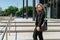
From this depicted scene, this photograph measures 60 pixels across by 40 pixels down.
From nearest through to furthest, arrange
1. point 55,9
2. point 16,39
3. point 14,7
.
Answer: point 16,39 → point 55,9 → point 14,7

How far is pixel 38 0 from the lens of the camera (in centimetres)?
3516

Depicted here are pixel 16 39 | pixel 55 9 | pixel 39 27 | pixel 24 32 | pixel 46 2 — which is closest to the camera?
pixel 39 27

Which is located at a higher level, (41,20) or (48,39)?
(41,20)

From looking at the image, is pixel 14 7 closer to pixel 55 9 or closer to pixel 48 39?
pixel 55 9

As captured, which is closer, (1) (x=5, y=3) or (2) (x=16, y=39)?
(2) (x=16, y=39)

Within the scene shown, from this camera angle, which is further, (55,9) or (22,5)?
(22,5)

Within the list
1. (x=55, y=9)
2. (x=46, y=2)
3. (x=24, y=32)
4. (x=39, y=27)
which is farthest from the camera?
(x=46, y=2)

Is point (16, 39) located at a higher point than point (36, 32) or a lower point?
lower

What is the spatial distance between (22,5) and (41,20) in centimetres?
3003

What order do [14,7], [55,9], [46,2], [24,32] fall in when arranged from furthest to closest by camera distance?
1. [14,7]
2. [46,2]
3. [55,9]
4. [24,32]

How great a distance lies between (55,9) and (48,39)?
2268cm

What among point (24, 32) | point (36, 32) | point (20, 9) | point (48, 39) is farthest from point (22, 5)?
point (36, 32)

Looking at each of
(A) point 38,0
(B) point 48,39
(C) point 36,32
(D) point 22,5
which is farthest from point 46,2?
(C) point 36,32

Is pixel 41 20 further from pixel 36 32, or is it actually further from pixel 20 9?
pixel 20 9
